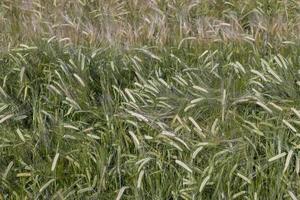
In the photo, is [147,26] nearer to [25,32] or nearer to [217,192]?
[25,32]

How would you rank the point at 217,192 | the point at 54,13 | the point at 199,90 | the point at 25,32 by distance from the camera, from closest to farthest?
the point at 217,192, the point at 199,90, the point at 25,32, the point at 54,13

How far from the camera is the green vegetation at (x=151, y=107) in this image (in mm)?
2434

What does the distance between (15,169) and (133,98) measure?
0.78m

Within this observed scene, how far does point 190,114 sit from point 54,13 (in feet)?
5.77

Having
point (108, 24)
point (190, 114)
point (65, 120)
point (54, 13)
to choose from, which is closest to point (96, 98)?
point (65, 120)

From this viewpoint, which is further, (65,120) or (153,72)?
(153,72)

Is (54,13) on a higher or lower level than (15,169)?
higher

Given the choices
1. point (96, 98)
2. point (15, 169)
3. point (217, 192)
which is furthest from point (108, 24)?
point (217, 192)

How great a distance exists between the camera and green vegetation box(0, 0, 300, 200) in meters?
2.43

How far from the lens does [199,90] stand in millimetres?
2828

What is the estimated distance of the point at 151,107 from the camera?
9.14 feet

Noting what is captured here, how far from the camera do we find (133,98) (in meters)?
2.85

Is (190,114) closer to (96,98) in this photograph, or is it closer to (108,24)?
(96,98)

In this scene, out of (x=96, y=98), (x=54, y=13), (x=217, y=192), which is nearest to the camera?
(x=217, y=192)
